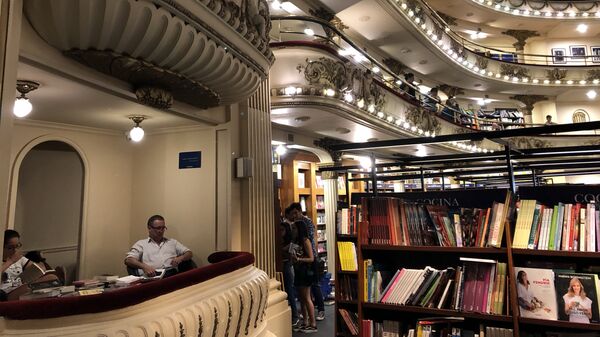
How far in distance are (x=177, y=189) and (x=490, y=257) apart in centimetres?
226

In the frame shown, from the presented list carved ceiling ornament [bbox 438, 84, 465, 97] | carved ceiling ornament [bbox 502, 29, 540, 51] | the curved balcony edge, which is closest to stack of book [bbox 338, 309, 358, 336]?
the curved balcony edge

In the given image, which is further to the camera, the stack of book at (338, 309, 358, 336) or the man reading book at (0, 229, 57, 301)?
the stack of book at (338, 309, 358, 336)

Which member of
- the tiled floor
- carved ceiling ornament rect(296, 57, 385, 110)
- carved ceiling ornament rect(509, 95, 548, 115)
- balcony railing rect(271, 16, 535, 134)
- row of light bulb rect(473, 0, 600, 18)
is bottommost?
the tiled floor

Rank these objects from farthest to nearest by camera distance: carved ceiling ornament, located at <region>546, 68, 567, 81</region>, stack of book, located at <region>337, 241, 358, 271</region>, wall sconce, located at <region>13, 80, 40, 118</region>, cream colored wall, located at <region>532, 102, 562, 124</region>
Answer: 1. cream colored wall, located at <region>532, 102, 562, 124</region>
2. carved ceiling ornament, located at <region>546, 68, 567, 81</region>
3. stack of book, located at <region>337, 241, 358, 271</region>
4. wall sconce, located at <region>13, 80, 40, 118</region>

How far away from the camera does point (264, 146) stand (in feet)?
10.6

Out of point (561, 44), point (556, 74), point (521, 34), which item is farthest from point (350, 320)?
point (561, 44)

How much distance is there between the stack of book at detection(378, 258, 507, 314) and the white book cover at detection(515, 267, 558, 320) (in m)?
0.09

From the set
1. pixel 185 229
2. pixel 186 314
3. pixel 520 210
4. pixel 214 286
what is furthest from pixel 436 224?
pixel 185 229

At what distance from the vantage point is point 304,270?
431cm

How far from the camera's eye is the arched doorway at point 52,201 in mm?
3445

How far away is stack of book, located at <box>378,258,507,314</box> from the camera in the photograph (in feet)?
6.97

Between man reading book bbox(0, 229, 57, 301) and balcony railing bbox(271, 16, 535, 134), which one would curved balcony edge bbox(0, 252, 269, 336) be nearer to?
man reading book bbox(0, 229, 57, 301)

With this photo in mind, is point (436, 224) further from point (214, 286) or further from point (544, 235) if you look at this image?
point (214, 286)

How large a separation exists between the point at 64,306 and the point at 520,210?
221cm
